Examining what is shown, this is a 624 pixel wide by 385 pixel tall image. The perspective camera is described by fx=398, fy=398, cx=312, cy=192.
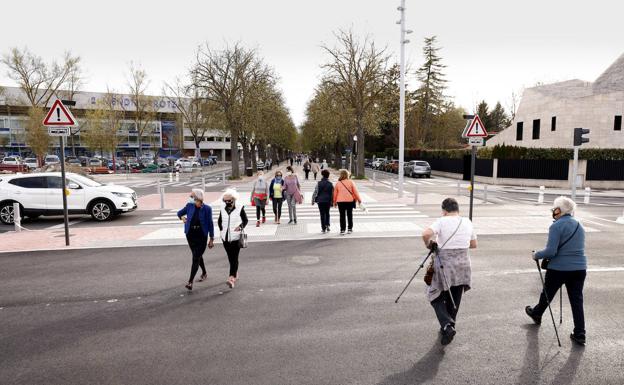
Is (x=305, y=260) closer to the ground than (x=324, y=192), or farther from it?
closer to the ground

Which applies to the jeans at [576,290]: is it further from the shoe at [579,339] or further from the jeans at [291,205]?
the jeans at [291,205]

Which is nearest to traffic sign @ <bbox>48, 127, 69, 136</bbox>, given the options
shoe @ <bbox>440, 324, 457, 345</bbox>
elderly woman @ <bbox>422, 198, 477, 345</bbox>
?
elderly woman @ <bbox>422, 198, 477, 345</bbox>

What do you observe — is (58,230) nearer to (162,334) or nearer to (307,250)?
(307,250)

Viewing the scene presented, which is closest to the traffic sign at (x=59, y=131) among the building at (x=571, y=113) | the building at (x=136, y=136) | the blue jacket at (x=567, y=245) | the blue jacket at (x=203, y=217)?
the blue jacket at (x=203, y=217)

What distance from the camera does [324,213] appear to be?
35.7 ft

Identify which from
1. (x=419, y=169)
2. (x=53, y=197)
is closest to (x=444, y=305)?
(x=53, y=197)

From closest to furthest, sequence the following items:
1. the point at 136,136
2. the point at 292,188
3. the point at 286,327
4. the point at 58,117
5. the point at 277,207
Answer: the point at 286,327 → the point at 58,117 → the point at 292,188 → the point at 277,207 → the point at 136,136

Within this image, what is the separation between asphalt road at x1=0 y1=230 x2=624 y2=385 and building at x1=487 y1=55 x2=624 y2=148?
30725 mm

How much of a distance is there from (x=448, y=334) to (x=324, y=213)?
6.58 meters

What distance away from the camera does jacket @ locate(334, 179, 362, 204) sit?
10273mm

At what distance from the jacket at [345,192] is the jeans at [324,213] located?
40 centimetres

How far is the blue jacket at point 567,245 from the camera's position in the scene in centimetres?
446

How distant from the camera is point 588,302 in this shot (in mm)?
5836

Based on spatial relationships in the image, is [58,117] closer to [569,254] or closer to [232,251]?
[232,251]
